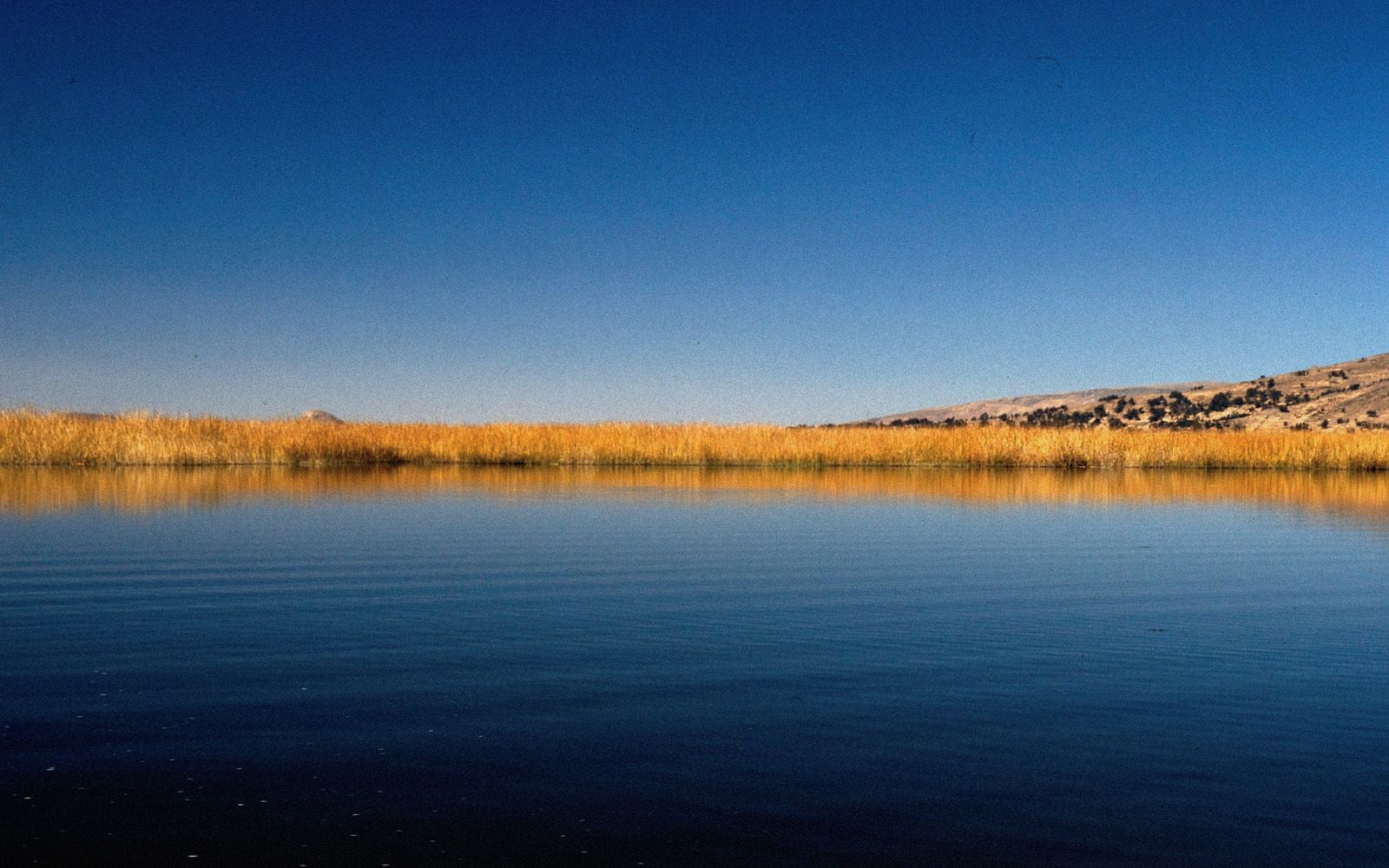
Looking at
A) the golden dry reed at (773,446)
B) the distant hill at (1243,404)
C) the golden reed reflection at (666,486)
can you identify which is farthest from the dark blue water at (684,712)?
the distant hill at (1243,404)

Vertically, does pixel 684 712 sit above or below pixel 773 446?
below

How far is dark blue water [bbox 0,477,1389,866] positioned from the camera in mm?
3631

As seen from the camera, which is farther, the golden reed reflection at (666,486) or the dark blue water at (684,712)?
the golden reed reflection at (666,486)

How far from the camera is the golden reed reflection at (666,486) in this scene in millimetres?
18453

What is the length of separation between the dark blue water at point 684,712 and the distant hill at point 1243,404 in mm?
58717

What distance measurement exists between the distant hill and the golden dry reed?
31.2 meters

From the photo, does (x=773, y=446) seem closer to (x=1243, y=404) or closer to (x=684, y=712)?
(x=684, y=712)

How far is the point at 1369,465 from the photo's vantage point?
34.9 meters

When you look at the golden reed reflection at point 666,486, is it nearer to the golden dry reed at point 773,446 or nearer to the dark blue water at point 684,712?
the golden dry reed at point 773,446

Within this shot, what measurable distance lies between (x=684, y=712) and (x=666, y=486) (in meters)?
18.0

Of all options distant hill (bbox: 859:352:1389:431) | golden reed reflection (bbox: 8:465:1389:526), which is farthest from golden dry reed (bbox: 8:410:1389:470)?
distant hill (bbox: 859:352:1389:431)

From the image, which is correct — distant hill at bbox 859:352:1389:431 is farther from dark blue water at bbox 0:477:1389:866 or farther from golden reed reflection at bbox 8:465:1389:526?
dark blue water at bbox 0:477:1389:866

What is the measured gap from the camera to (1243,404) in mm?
86938

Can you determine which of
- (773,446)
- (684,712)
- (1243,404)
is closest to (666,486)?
(773,446)
